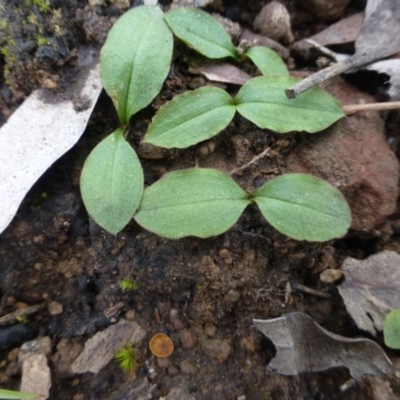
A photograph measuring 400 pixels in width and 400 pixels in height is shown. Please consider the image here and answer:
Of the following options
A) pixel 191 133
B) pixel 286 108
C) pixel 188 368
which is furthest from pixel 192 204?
pixel 188 368

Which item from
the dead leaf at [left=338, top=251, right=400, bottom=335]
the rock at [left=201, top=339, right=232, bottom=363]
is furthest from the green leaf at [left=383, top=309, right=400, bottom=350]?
the rock at [left=201, top=339, right=232, bottom=363]

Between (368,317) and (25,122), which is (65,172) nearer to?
(25,122)

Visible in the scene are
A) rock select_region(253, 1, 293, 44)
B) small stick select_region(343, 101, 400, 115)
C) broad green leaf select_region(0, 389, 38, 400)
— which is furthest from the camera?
rock select_region(253, 1, 293, 44)

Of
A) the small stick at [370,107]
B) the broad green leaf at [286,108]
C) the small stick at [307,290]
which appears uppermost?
the broad green leaf at [286,108]

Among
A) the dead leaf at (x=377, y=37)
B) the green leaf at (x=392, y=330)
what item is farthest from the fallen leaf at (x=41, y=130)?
the green leaf at (x=392, y=330)

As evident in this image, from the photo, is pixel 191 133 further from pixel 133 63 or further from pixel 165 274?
pixel 165 274

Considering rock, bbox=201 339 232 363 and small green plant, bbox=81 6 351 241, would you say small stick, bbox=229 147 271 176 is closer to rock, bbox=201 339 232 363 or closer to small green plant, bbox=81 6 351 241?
small green plant, bbox=81 6 351 241

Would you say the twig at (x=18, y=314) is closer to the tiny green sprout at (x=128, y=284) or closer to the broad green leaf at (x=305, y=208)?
the tiny green sprout at (x=128, y=284)

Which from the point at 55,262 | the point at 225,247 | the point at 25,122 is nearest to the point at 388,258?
the point at 225,247
